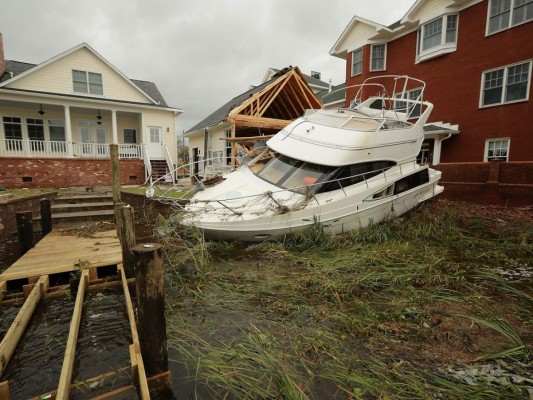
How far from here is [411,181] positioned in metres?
7.44

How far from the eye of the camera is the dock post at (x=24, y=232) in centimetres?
543

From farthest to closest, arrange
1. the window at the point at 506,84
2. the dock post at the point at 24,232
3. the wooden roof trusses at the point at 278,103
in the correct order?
the wooden roof trusses at the point at 278,103
the window at the point at 506,84
the dock post at the point at 24,232

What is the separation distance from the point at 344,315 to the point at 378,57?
689 inches

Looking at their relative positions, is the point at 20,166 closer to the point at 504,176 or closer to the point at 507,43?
the point at 504,176

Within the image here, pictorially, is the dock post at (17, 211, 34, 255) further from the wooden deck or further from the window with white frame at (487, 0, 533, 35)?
the window with white frame at (487, 0, 533, 35)

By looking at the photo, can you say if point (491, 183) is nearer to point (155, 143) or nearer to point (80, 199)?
point (80, 199)

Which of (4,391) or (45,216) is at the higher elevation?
(45,216)

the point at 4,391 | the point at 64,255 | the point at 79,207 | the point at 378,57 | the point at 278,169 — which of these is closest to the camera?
the point at 4,391

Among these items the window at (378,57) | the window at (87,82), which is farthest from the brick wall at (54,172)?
the window at (378,57)

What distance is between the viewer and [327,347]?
3.01 meters

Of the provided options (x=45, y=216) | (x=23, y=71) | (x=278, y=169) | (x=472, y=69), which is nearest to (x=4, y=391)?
(x=45, y=216)

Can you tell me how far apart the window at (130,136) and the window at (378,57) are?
50.8 feet

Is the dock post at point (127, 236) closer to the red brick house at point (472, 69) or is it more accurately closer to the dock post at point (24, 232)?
the dock post at point (24, 232)

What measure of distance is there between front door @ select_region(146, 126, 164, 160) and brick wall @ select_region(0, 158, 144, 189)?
2.73 metres
